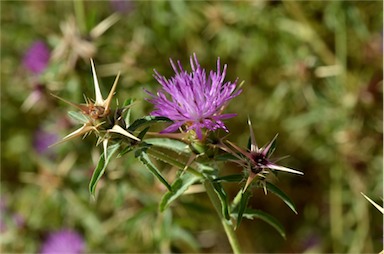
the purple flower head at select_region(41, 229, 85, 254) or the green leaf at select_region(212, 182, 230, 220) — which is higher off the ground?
the green leaf at select_region(212, 182, 230, 220)

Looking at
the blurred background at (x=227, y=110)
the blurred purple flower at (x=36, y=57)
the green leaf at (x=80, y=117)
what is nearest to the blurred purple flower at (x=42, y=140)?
the blurred background at (x=227, y=110)

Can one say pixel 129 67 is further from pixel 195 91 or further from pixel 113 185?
pixel 195 91

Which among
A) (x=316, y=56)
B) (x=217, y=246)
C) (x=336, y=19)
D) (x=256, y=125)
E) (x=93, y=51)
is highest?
(x=336, y=19)

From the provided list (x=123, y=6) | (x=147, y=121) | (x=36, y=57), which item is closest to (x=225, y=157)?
(x=147, y=121)

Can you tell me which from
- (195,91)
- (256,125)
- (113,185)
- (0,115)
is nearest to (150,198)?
(113,185)

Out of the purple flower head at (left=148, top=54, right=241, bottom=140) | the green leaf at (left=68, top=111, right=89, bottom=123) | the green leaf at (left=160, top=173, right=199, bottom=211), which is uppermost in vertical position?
the purple flower head at (left=148, top=54, right=241, bottom=140)

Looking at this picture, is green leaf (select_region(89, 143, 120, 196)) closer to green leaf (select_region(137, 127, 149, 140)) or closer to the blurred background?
green leaf (select_region(137, 127, 149, 140))

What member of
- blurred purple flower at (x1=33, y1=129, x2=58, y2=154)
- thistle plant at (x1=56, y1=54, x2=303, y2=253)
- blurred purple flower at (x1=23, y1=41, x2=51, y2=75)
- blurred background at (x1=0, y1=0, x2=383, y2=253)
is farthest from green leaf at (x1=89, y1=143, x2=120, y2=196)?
blurred purple flower at (x1=33, y1=129, x2=58, y2=154)

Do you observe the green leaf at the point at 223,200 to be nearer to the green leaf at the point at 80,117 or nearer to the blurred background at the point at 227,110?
the green leaf at the point at 80,117
